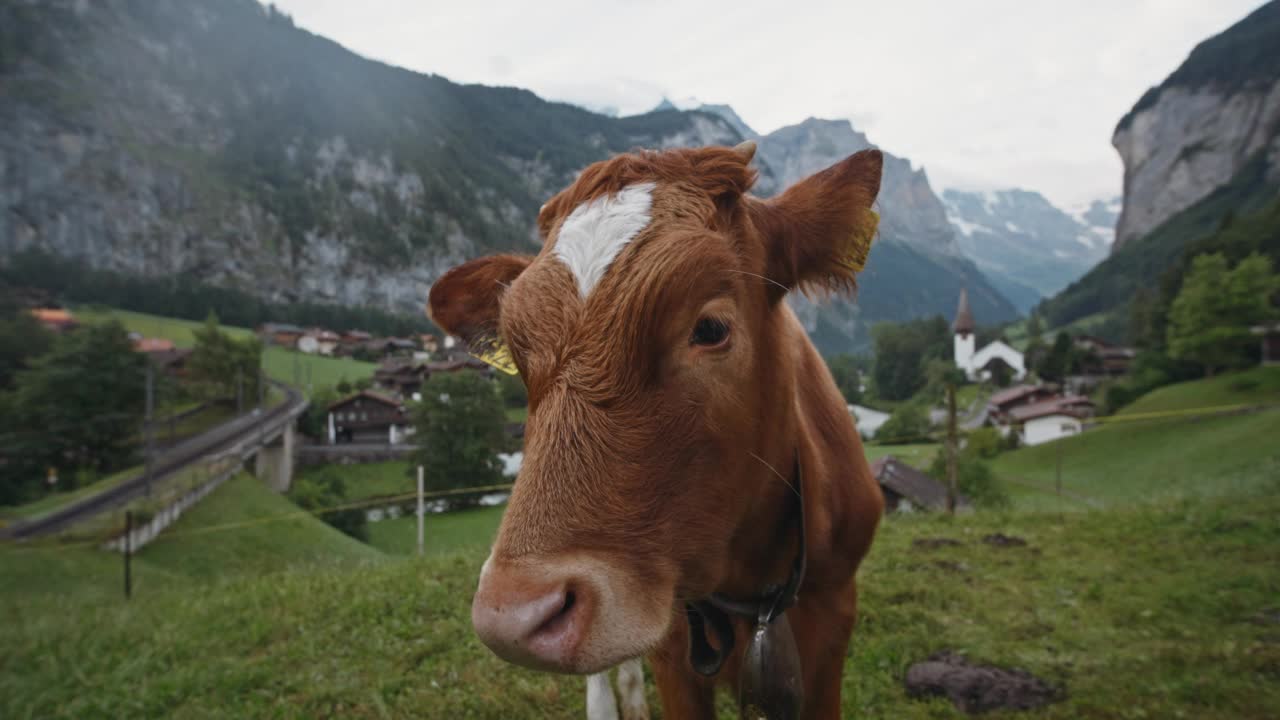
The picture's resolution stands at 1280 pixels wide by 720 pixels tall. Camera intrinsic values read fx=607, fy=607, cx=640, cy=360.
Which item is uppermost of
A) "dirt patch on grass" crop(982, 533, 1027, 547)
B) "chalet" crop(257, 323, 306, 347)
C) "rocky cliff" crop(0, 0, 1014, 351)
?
"rocky cliff" crop(0, 0, 1014, 351)

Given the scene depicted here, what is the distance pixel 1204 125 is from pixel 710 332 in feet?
602

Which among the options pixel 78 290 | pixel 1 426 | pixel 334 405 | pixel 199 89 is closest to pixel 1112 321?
pixel 334 405

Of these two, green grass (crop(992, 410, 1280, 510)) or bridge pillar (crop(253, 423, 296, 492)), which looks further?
bridge pillar (crop(253, 423, 296, 492))

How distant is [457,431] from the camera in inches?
1036

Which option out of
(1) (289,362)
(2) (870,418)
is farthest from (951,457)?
(1) (289,362)

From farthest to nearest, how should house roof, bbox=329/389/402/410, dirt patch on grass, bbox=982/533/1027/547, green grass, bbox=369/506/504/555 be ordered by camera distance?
1. house roof, bbox=329/389/402/410
2. green grass, bbox=369/506/504/555
3. dirt patch on grass, bbox=982/533/1027/547

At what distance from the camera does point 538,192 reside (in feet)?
458

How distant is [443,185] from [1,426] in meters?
117

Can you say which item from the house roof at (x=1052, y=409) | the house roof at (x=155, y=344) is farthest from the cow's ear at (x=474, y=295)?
the house roof at (x=155, y=344)

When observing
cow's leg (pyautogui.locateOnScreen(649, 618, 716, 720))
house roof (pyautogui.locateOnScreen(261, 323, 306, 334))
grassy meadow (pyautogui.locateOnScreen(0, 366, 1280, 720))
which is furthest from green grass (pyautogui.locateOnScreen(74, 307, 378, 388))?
cow's leg (pyautogui.locateOnScreen(649, 618, 716, 720))

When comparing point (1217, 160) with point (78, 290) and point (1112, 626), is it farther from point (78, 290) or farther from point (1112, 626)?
point (78, 290)

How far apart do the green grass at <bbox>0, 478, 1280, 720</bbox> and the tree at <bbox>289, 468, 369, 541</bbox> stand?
71.4 ft

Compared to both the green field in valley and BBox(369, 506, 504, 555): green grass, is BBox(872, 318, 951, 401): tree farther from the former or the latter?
BBox(369, 506, 504, 555): green grass

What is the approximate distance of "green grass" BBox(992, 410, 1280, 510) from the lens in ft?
68.8
